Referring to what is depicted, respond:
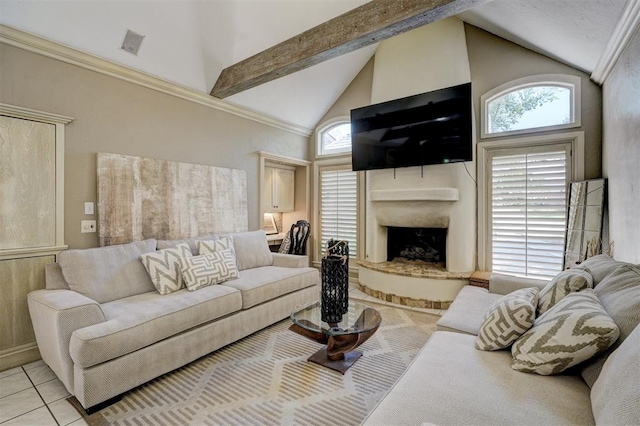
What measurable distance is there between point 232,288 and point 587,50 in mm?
4072

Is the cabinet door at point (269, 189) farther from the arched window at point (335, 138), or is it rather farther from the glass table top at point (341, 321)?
the glass table top at point (341, 321)

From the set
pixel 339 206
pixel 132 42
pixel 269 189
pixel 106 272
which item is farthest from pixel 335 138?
pixel 106 272

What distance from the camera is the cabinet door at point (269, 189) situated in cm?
519

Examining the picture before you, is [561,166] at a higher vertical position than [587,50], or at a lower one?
lower

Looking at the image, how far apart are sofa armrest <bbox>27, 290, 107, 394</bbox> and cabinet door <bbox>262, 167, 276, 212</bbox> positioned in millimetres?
3242

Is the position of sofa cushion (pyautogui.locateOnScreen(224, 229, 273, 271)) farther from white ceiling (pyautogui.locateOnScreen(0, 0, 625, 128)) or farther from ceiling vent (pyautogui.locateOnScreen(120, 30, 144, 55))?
ceiling vent (pyautogui.locateOnScreen(120, 30, 144, 55))

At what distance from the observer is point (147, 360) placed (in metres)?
2.08

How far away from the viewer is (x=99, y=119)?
296cm

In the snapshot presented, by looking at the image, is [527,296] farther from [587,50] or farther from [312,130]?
[312,130]

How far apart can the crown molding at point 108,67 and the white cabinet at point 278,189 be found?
109 cm

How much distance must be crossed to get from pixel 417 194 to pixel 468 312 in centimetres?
199

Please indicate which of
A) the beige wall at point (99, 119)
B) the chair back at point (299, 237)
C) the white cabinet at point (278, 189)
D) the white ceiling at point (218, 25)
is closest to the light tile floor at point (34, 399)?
the beige wall at point (99, 119)

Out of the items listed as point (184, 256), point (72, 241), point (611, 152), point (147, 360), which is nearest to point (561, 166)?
point (611, 152)

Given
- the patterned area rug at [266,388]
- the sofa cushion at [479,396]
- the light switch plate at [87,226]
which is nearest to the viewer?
the sofa cushion at [479,396]
